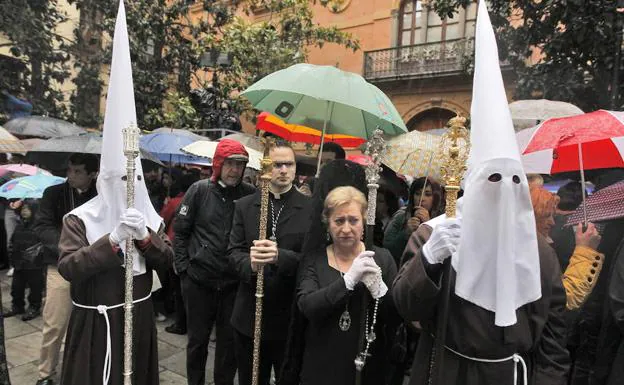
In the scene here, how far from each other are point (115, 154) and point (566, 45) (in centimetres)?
515

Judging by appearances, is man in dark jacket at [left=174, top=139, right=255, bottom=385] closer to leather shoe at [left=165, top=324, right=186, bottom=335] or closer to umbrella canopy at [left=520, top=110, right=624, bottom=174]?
leather shoe at [left=165, top=324, right=186, bottom=335]

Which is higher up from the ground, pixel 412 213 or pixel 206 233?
pixel 412 213

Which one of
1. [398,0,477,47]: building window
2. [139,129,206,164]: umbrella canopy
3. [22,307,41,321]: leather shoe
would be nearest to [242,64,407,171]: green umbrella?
[139,129,206,164]: umbrella canopy

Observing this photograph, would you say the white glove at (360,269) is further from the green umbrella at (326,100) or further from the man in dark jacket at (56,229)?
the man in dark jacket at (56,229)

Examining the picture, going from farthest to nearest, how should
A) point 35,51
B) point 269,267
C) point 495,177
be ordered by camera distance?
point 35,51
point 269,267
point 495,177

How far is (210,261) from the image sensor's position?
3.33 metres

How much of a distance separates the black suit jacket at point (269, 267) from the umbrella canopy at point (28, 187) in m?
2.32

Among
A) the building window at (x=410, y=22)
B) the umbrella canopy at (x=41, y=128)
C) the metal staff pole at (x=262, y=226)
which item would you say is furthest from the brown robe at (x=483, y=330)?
the building window at (x=410, y=22)

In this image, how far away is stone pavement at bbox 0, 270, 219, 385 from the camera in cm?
388

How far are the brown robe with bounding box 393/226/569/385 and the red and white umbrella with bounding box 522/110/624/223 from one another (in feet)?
2.63

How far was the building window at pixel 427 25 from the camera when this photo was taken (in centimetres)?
1375

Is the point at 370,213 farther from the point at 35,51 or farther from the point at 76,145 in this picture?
the point at 35,51

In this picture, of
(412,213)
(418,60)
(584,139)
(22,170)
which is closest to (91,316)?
(412,213)

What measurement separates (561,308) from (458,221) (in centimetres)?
78
